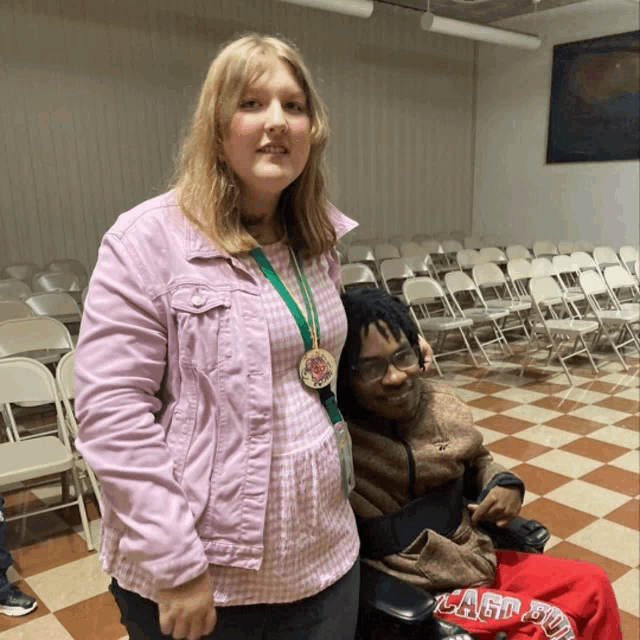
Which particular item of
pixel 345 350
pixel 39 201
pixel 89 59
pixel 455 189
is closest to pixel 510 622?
pixel 345 350

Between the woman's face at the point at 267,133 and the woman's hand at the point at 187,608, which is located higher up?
the woman's face at the point at 267,133

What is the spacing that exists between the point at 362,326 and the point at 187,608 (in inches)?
30.4

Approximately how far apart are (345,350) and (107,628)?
5.64 ft

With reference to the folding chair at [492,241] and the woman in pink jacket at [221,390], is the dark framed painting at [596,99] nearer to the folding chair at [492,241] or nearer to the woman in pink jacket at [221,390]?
the folding chair at [492,241]

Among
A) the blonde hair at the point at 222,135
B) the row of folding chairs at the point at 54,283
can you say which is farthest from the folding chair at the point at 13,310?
the blonde hair at the point at 222,135

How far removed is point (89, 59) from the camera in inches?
296

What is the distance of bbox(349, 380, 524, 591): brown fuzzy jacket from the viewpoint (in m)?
1.59

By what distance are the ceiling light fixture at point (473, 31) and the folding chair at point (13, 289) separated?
5.36 m

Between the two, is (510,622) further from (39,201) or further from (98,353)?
(39,201)

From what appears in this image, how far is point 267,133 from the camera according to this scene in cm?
104

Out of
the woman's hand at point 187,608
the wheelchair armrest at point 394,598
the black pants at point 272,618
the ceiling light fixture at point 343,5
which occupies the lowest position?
the wheelchair armrest at point 394,598

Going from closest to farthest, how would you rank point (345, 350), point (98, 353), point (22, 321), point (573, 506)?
point (98, 353) → point (345, 350) → point (573, 506) → point (22, 321)

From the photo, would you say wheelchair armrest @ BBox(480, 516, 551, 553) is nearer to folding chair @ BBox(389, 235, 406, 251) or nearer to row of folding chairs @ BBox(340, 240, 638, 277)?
row of folding chairs @ BBox(340, 240, 638, 277)

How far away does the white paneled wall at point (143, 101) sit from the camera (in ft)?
23.7
